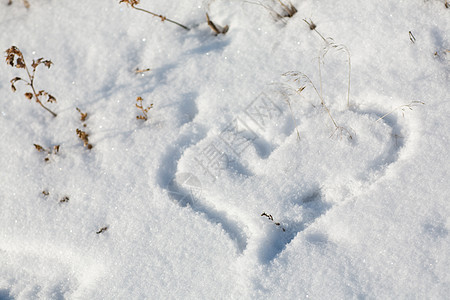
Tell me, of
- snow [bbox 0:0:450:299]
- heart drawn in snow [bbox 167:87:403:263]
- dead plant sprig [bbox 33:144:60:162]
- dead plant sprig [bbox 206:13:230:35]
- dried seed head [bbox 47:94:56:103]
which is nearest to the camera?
snow [bbox 0:0:450:299]

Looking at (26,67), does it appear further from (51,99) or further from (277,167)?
(277,167)

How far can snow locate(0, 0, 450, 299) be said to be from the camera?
2.38m

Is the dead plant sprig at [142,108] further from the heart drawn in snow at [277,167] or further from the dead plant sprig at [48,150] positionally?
the dead plant sprig at [48,150]

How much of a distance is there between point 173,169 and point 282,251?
911 millimetres

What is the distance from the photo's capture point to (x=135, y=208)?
8.60ft

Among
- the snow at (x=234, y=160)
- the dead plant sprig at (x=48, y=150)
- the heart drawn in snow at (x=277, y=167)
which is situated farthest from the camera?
the dead plant sprig at (x=48, y=150)

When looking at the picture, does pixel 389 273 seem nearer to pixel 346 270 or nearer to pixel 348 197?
pixel 346 270

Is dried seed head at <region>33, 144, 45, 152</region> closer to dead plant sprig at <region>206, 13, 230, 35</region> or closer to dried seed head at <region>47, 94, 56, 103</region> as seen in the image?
dried seed head at <region>47, 94, 56, 103</region>

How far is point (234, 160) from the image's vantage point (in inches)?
105

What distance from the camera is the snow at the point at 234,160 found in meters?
2.38

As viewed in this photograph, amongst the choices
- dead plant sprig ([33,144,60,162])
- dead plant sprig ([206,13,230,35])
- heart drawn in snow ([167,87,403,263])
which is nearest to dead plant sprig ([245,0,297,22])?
dead plant sprig ([206,13,230,35])

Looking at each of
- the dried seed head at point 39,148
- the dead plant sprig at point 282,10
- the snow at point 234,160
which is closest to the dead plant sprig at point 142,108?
the snow at point 234,160

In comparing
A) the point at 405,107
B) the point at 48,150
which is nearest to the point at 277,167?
the point at 405,107

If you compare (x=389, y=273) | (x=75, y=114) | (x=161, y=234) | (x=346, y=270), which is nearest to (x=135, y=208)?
(x=161, y=234)
